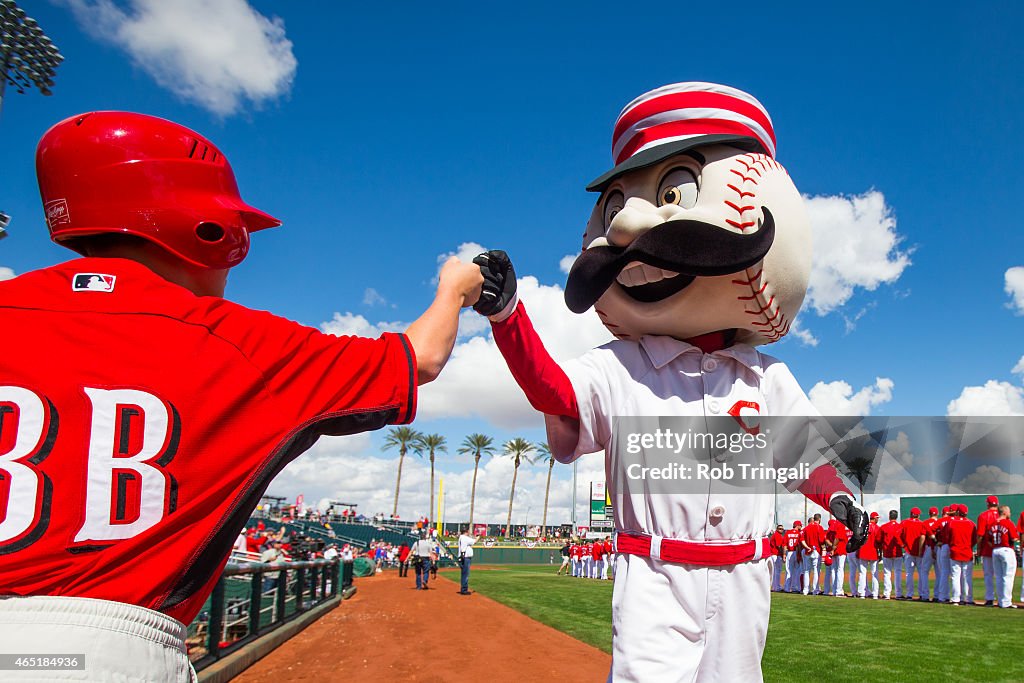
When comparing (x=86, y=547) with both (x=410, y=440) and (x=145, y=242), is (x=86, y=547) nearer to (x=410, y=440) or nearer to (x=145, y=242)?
(x=145, y=242)

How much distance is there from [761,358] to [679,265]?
767 millimetres

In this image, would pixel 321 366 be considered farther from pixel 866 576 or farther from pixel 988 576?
pixel 866 576

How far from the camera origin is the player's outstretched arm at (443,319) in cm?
163

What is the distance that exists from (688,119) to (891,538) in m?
14.7

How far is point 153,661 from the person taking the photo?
128 centimetres

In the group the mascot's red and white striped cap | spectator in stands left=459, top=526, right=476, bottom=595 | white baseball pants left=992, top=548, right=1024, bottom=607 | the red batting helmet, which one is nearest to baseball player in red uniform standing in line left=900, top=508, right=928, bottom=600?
white baseball pants left=992, top=548, right=1024, bottom=607

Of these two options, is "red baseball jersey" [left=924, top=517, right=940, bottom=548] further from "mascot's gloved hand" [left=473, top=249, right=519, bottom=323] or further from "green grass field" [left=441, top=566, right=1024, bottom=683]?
"mascot's gloved hand" [left=473, top=249, right=519, bottom=323]

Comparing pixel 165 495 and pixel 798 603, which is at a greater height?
pixel 165 495

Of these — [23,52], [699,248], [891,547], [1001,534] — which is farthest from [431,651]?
[23,52]

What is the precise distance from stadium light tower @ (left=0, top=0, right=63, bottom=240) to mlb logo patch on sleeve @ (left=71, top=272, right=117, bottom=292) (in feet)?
70.6

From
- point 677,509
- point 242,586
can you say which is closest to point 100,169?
point 677,509

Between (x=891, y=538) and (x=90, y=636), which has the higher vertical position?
(x=90, y=636)

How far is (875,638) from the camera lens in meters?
8.60

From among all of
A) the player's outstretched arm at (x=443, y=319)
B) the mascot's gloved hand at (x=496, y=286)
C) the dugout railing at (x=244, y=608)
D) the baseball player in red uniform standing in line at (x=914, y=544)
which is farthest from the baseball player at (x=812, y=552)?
the player's outstretched arm at (x=443, y=319)
